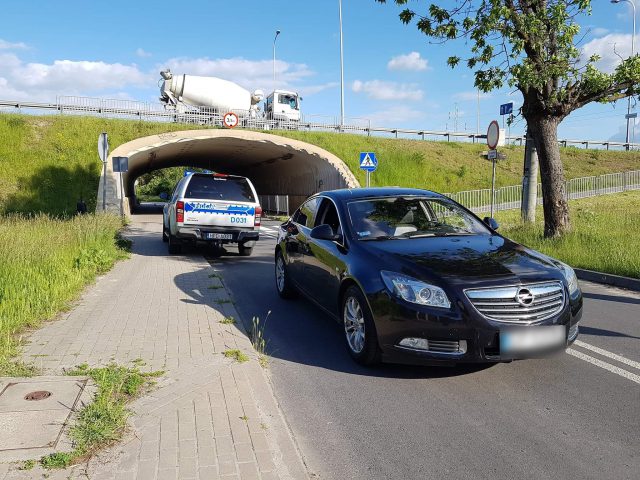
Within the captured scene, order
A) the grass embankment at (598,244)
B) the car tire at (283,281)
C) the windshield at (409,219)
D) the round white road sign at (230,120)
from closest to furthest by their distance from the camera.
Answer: the windshield at (409,219), the car tire at (283,281), the grass embankment at (598,244), the round white road sign at (230,120)

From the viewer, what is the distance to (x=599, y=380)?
14.8 ft

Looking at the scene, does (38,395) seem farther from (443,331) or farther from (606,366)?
(606,366)

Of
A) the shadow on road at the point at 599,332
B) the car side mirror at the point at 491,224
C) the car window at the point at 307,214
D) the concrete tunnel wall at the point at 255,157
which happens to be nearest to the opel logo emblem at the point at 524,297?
the car side mirror at the point at 491,224

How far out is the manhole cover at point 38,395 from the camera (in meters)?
3.73

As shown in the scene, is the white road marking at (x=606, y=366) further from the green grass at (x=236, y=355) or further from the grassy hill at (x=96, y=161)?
the grassy hill at (x=96, y=161)

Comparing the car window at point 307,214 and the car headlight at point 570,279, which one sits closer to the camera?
the car headlight at point 570,279

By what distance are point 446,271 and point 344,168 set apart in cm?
2177

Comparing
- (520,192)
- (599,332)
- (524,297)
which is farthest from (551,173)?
(520,192)

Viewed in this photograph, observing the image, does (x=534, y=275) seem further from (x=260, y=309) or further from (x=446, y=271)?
(x=260, y=309)

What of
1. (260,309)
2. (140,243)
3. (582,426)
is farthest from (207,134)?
(582,426)

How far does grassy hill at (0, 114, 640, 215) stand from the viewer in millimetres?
24250

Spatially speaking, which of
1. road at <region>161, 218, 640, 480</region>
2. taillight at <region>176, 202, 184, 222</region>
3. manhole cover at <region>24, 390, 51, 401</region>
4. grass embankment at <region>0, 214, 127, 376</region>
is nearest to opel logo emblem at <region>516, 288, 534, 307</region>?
road at <region>161, 218, 640, 480</region>

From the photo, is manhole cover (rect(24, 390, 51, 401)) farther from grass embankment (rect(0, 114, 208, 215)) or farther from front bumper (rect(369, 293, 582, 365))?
grass embankment (rect(0, 114, 208, 215))

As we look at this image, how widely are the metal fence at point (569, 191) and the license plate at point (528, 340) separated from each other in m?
22.1
